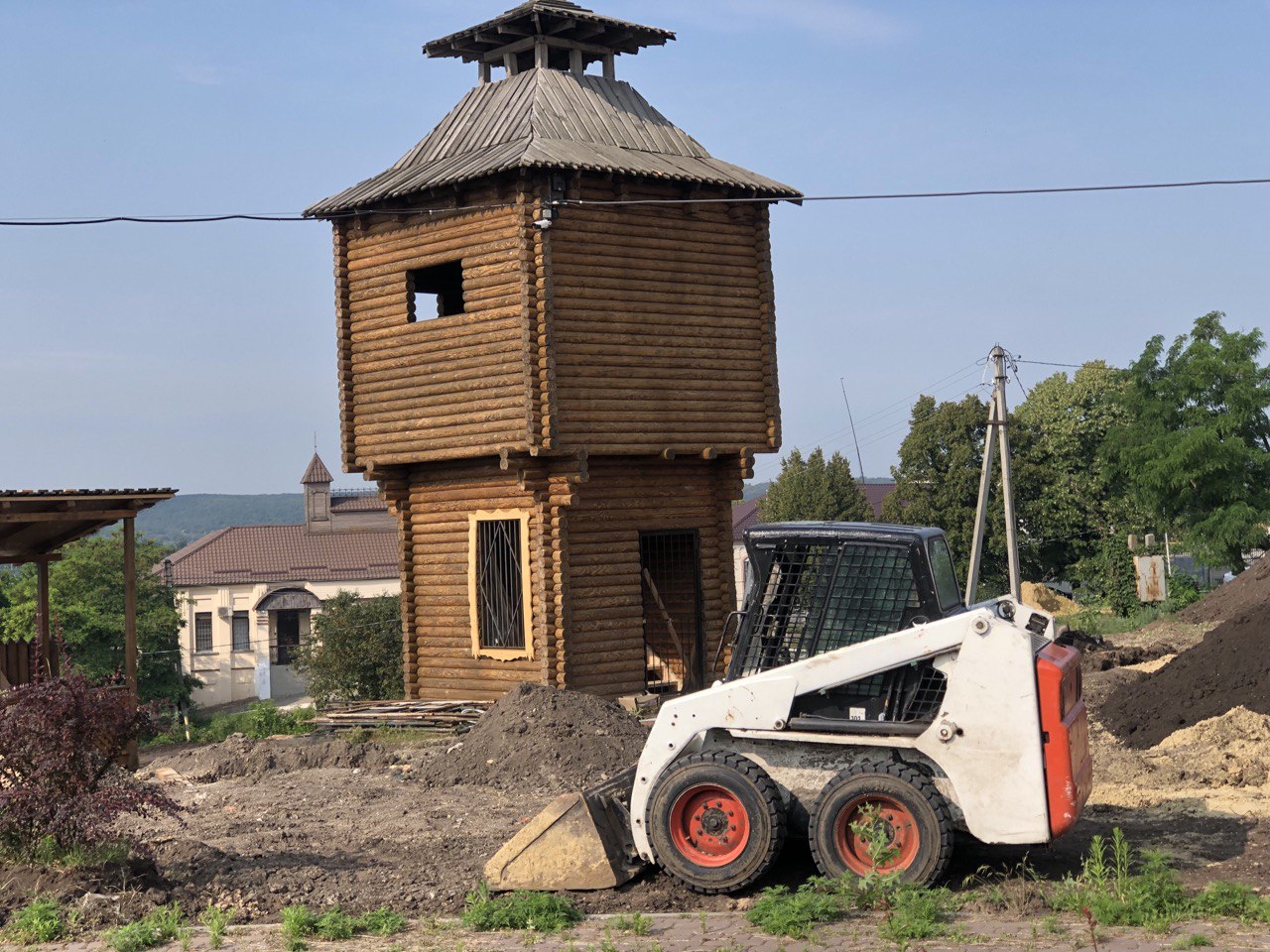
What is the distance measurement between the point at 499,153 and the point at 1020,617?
12.6m

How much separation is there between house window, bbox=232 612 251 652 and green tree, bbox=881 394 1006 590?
114 feet

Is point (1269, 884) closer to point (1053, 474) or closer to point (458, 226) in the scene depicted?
point (458, 226)

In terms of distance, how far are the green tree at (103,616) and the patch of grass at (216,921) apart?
160 feet

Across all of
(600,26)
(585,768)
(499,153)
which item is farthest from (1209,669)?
(600,26)

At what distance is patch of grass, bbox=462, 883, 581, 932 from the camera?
8.76 meters

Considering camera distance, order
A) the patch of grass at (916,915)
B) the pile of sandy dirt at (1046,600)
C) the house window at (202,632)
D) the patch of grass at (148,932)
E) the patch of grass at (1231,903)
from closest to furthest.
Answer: the patch of grass at (916,915) < the patch of grass at (1231,903) < the patch of grass at (148,932) < the pile of sandy dirt at (1046,600) < the house window at (202,632)

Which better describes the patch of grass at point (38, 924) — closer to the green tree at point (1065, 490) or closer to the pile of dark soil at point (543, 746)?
the pile of dark soil at point (543, 746)

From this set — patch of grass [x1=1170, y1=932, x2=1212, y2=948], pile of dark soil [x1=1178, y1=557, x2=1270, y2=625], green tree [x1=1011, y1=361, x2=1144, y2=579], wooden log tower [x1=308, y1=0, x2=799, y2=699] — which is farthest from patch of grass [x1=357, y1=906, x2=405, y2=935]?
green tree [x1=1011, y1=361, x2=1144, y2=579]

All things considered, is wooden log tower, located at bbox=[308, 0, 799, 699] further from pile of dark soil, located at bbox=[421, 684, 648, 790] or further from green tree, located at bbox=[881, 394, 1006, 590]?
green tree, located at bbox=[881, 394, 1006, 590]

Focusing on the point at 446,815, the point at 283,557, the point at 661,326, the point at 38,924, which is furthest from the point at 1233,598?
the point at 283,557

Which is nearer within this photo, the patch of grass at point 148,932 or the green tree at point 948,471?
the patch of grass at point 148,932

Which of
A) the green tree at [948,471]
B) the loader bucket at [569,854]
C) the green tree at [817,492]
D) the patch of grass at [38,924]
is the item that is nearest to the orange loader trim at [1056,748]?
the loader bucket at [569,854]

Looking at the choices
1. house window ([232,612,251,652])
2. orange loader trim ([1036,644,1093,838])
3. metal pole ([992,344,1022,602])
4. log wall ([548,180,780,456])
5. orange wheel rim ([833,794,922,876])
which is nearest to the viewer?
orange loader trim ([1036,644,1093,838])

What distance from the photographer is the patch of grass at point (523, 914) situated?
8758 mm
